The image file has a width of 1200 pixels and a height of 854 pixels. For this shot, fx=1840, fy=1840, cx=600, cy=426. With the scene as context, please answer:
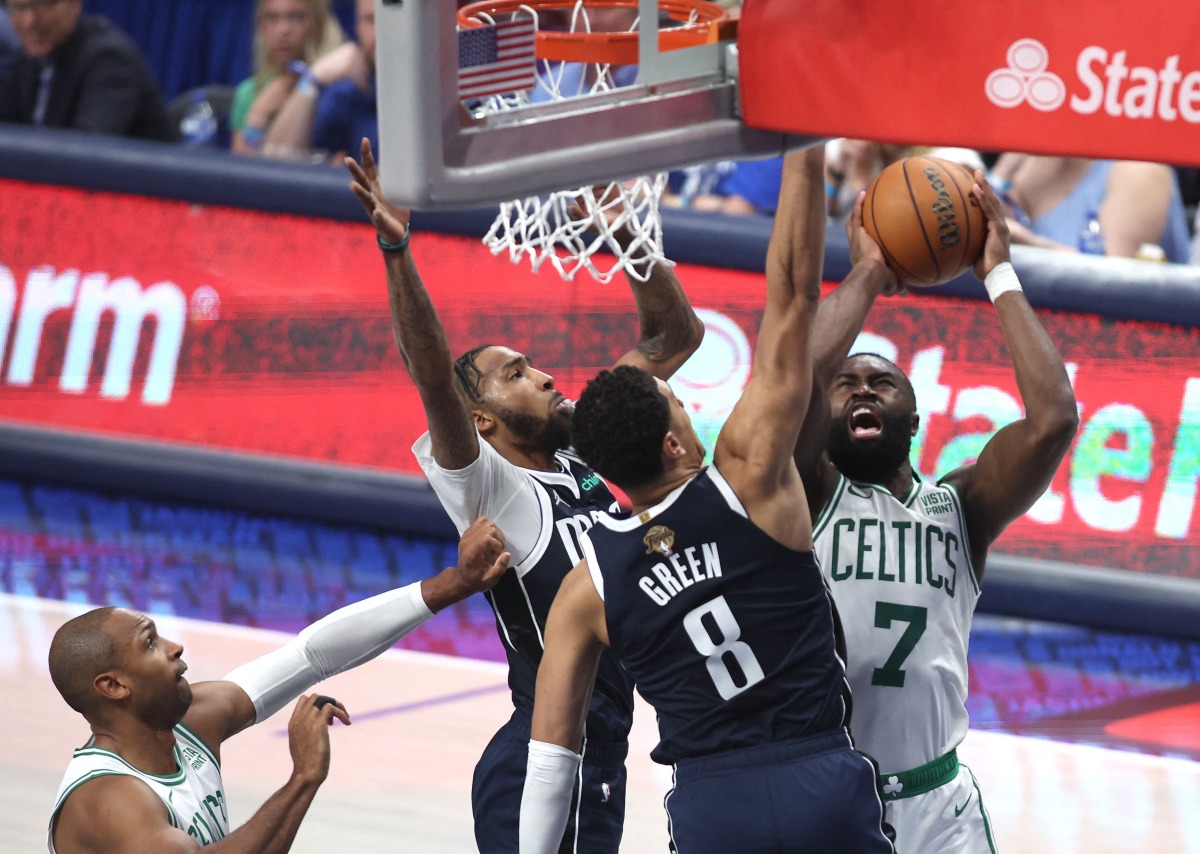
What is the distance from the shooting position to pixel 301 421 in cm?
905

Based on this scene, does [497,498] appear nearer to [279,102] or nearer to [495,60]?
[495,60]

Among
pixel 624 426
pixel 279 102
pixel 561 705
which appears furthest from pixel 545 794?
pixel 279 102

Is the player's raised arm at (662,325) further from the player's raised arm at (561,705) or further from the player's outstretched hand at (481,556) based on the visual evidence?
the player's raised arm at (561,705)

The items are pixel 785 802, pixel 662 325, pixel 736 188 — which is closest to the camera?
pixel 785 802

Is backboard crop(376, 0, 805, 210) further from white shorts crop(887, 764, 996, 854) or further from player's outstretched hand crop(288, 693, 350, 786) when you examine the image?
white shorts crop(887, 764, 996, 854)

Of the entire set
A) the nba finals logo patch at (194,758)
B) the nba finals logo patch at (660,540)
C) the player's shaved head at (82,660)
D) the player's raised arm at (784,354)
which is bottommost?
the nba finals logo patch at (194,758)

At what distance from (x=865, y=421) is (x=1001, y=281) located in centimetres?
51

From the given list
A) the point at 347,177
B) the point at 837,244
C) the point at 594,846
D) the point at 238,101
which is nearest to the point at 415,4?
the point at 594,846

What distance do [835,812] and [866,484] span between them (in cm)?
107

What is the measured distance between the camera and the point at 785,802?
384cm

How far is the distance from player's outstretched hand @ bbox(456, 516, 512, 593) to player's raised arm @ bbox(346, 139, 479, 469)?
178 mm

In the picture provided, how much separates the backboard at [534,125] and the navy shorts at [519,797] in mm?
1717

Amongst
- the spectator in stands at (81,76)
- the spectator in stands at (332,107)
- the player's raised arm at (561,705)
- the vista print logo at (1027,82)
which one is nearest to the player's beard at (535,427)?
the player's raised arm at (561,705)

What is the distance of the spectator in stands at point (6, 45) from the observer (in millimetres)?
10289
